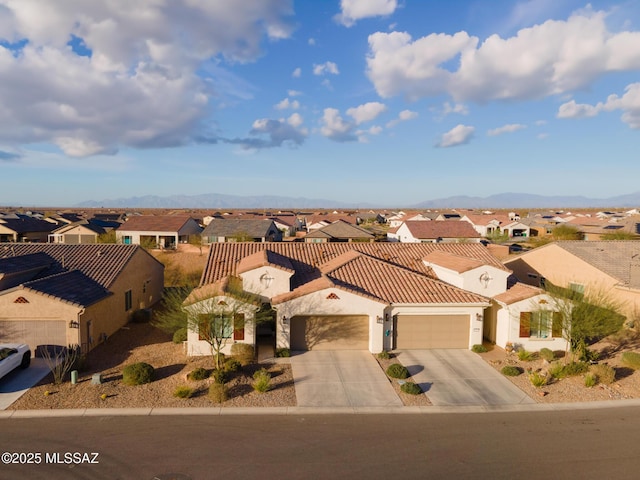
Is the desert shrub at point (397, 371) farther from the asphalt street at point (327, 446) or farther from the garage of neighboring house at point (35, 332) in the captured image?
the garage of neighboring house at point (35, 332)

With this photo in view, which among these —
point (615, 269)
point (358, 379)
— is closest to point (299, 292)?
point (358, 379)

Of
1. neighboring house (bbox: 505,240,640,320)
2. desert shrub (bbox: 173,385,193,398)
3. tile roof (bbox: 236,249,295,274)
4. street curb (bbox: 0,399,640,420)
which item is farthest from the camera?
neighboring house (bbox: 505,240,640,320)

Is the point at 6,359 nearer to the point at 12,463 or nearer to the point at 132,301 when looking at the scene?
the point at 12,463

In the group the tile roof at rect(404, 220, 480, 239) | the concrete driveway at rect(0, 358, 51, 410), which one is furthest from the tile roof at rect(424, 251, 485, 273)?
the tile roof at rect(404, 220, 480, 239)

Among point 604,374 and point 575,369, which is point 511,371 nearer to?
point 575,369

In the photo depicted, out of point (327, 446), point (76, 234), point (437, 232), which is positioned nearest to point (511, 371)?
point (327, 446)

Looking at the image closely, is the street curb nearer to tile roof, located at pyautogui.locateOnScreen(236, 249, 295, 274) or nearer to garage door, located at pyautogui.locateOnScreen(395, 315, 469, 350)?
garage door, located at pyautogui.locateOnScreen(395, 315, 469, 350)
